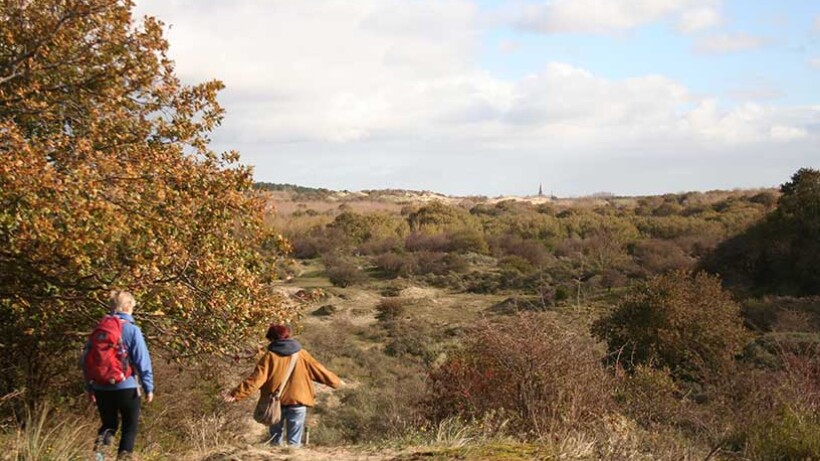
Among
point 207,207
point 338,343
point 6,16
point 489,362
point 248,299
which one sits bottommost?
point 338,343

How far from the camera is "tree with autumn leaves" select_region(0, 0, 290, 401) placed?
6980mm

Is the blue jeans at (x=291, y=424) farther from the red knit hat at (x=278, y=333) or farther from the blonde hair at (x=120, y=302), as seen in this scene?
the blonde hair at (x=120, y=302)

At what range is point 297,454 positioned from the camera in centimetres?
577

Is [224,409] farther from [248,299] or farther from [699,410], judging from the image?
[699,410]

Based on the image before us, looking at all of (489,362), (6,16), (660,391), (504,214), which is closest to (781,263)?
(660,391)

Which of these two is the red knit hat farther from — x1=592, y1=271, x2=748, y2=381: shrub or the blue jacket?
x1=592, y1=271, x2=748, y2=381: shrub

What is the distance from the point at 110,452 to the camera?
6.09 m

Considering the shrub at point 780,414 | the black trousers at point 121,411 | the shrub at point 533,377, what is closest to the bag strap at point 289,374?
the black trousers at point 121,411

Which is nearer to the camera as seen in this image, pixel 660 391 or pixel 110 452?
pixel 110 452

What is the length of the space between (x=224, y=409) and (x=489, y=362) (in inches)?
206

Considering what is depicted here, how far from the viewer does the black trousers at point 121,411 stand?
5.76 meters

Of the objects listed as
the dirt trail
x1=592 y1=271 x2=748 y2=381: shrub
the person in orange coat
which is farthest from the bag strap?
x1=592 y1=271 x2=748 y2=381: shrub

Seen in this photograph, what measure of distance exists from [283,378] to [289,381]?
0.33 feet

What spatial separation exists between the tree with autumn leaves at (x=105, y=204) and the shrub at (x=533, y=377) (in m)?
2.77
